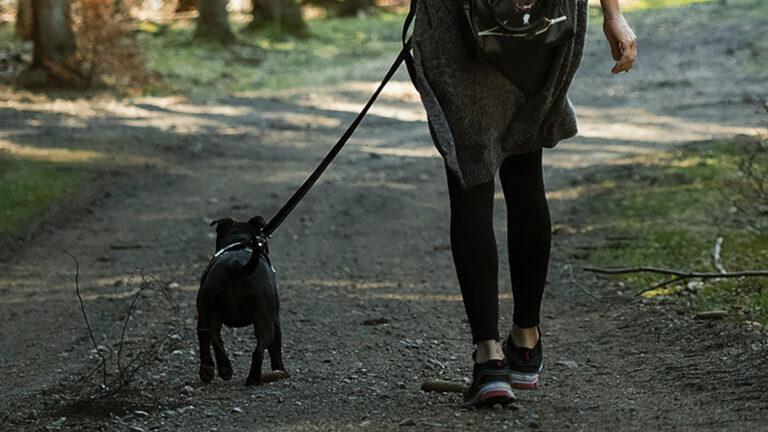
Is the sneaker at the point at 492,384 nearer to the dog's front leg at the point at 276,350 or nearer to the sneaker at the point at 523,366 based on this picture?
the sneaker at the point at 523,366

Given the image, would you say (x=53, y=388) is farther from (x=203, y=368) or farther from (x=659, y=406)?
(x=659, y=406)

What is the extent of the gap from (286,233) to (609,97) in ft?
32.7

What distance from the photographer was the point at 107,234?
9734 mm

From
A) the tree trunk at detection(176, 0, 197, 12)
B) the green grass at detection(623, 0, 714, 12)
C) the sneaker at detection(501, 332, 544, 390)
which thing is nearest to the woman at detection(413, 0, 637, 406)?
the sneaker at detection(501, 332, 544, 390)

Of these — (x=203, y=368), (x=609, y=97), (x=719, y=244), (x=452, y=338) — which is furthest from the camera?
(x=609, y=97)

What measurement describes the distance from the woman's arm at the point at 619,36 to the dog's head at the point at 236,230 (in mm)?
1576

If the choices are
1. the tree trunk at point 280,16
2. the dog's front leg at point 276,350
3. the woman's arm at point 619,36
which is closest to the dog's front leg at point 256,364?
the dog's front leg at point 276,350

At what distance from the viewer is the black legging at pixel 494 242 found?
4.46m

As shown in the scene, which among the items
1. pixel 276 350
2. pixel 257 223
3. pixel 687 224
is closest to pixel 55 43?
pixel 687 224

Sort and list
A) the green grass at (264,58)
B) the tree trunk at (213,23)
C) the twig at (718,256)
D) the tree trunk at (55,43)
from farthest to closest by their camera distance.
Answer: the tree trunk at (213,23), the green grass at (264,58), the tree trunk at (55,43), the twig at (718,256)

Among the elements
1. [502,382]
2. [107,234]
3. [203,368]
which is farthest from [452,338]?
[107,234]

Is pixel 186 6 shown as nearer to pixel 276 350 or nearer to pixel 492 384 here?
pixel 276 350

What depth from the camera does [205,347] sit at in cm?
512

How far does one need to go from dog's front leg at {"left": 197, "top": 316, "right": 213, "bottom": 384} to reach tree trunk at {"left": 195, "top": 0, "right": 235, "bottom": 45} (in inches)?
786
